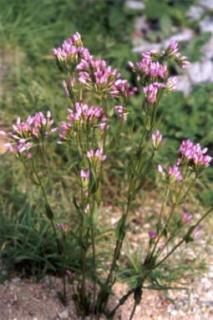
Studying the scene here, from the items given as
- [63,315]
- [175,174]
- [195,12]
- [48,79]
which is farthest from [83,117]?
[195,12]

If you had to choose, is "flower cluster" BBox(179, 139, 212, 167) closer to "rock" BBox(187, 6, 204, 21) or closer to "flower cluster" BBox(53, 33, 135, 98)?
"flower cluster" BBox(53, 33, 135, 98)

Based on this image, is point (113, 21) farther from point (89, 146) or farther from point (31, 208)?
point (89, 146)

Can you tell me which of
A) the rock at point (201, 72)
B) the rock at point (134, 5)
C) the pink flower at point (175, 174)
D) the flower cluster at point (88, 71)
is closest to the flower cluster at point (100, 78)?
the flower cluster at point (88, 71)

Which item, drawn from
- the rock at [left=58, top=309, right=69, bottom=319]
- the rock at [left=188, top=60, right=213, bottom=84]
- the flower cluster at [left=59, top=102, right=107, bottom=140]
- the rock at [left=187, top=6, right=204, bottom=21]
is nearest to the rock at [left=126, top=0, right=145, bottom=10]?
the rock at [left=187, top=6, right=204, bottom=21]

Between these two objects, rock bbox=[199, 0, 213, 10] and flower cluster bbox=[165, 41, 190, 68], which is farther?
rock bbox=[199, 0, 213, 10]

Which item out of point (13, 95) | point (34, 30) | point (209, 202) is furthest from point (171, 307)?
point (34, 30)

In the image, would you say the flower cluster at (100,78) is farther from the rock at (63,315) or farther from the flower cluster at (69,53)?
the rock at (63,315)

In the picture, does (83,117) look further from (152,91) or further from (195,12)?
(195,12)
